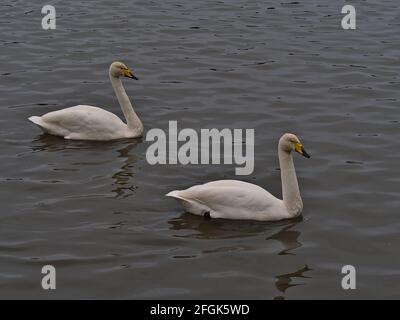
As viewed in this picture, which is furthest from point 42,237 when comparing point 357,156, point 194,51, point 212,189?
point 194,51

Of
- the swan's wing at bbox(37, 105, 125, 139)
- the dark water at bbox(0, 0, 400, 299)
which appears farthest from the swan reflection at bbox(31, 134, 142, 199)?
the swan's wing at bbox(37, 105, 125, 139)

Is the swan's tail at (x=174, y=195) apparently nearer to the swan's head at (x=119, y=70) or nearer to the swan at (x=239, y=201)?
the swan at (x=239, y=201)

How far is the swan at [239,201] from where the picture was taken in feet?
37.0

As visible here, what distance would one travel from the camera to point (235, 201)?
37.0ft

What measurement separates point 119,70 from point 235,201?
4621 mm

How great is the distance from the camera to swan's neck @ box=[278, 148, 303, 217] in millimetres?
11414

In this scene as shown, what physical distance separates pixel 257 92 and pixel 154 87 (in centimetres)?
198

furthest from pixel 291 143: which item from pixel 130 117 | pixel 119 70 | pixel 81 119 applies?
pixel 119 70

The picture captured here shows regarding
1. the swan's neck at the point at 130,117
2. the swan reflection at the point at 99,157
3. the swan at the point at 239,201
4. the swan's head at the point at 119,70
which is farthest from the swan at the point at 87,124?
the swan at the point at 239,201

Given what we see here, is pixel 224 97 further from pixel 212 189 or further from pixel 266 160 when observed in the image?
pixel 212 189

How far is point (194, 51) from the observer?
19031 mm

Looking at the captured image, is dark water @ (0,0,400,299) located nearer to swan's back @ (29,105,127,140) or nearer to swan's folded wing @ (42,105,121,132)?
swan's back @ (29,105,127,140)

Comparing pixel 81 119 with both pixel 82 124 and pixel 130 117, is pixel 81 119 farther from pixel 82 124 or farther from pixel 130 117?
pixel 130 117

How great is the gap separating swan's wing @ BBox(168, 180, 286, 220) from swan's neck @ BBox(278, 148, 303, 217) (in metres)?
0.12
